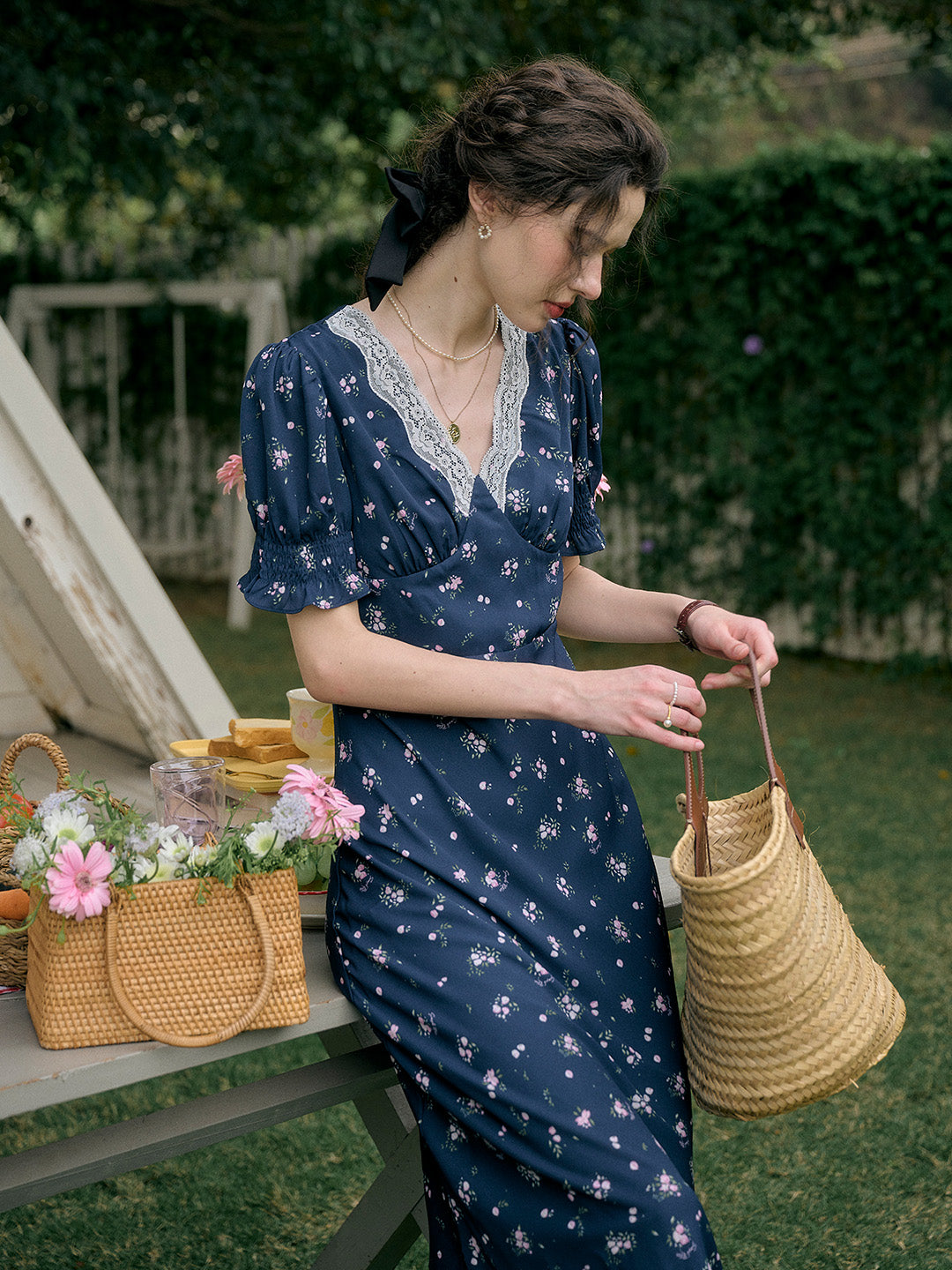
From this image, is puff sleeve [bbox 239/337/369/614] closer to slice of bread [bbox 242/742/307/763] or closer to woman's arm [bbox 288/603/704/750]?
woman's arm [bbox 288/603/704/750]

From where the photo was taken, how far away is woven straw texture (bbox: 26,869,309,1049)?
4.33 ft

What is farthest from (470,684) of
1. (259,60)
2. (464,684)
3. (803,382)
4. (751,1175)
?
(803,382)

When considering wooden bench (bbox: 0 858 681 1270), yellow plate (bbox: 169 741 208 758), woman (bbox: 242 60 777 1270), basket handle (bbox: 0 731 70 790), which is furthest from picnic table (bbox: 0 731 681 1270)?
yellow plate (bbox: 169 741 208 758)

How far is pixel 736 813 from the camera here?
164 centimetres

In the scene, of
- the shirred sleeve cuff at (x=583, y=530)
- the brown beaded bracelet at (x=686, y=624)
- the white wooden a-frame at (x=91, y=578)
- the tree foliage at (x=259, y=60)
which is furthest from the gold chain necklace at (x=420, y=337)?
the tree foliage at (x=259, y=60)

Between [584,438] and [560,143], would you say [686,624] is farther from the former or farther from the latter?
[560,143]

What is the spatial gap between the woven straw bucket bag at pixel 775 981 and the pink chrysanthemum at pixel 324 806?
350 millimetres

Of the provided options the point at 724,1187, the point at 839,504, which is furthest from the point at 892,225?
the point at 724,1187

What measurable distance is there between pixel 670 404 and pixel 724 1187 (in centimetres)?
534

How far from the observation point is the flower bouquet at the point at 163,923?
4.31 ft

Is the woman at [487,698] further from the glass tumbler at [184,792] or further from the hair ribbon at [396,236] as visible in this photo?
the glass tumbler at [184,792]

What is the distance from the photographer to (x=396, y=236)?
164 cm

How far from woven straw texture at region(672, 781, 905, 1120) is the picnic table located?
0.34 metres

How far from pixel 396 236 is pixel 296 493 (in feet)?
1.24
